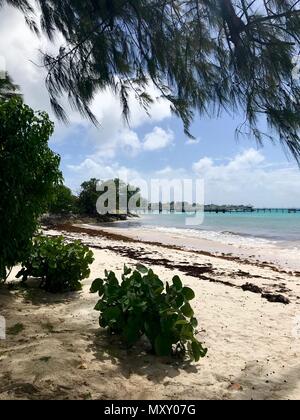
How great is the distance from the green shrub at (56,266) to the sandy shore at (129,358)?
227 millimetres

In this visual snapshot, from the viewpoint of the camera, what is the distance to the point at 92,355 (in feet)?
10.8

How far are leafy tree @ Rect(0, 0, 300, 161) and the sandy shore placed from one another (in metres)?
1.84

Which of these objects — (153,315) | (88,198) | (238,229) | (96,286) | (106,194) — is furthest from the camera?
(106,194)

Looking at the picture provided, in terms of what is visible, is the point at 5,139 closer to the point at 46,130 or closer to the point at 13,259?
the point at 46,130

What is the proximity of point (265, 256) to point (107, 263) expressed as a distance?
9.07m

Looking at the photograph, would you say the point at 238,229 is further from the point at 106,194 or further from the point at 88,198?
the point at 106,194

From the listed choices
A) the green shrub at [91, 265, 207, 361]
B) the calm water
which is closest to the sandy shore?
the green shrub at [91, 265, 207, 361]

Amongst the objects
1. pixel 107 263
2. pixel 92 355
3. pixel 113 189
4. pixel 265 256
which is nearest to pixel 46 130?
pixel 92 355

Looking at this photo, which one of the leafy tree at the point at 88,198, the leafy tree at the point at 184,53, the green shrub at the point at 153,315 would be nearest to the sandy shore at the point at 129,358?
the green shrub at the point at 153,315

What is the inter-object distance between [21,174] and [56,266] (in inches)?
59.0

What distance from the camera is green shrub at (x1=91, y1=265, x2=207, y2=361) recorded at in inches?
130

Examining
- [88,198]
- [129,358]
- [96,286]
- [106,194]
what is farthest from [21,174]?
[106,194]

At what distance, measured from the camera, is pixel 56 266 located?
17.7 feet

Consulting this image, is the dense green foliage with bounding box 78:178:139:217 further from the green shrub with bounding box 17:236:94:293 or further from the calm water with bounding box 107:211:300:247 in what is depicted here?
the green shrub with bounding box 17:236:94:293
